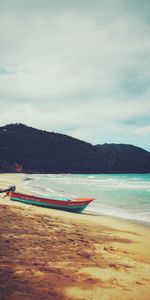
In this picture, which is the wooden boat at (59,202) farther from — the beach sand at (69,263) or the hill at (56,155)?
the hill at (56,155)

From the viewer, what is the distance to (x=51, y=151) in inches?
4432

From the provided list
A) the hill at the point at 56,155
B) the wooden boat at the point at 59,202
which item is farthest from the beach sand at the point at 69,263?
the hill at the point at 56,155

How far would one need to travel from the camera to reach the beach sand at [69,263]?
13.8 feet

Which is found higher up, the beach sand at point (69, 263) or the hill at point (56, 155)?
the hill at point (56, 155)

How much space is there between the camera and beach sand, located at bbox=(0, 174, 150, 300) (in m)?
4.21

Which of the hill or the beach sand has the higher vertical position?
the hill

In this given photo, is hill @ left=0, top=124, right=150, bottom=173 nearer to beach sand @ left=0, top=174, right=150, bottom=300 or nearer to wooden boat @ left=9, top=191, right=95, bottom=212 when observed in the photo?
wooden boat @ left=9, top=191, right=95, bottom=212

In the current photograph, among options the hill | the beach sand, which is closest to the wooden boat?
the beach sand

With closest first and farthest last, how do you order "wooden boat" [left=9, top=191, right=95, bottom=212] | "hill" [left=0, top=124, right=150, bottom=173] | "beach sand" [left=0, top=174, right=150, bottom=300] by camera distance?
1. "beach sand" [left=0, top=174, right=150, bottom=300]
2. "wooden boat" [left=9, top=191, right=95, bottom=212]
3. "hill" [left=0, top=124, right=150, bottom=173]

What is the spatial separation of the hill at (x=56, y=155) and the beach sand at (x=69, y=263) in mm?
81140

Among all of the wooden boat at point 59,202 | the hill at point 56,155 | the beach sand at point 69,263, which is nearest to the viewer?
the beach sand at point 69,263

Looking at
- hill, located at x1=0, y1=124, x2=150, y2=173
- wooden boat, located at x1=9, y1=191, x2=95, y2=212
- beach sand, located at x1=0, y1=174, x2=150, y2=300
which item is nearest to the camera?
beach sand, located at x1=0, y1=174, x2=150, y2=300

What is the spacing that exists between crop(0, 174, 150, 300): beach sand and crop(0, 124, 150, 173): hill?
81140mm

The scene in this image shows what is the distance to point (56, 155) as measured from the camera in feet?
369
